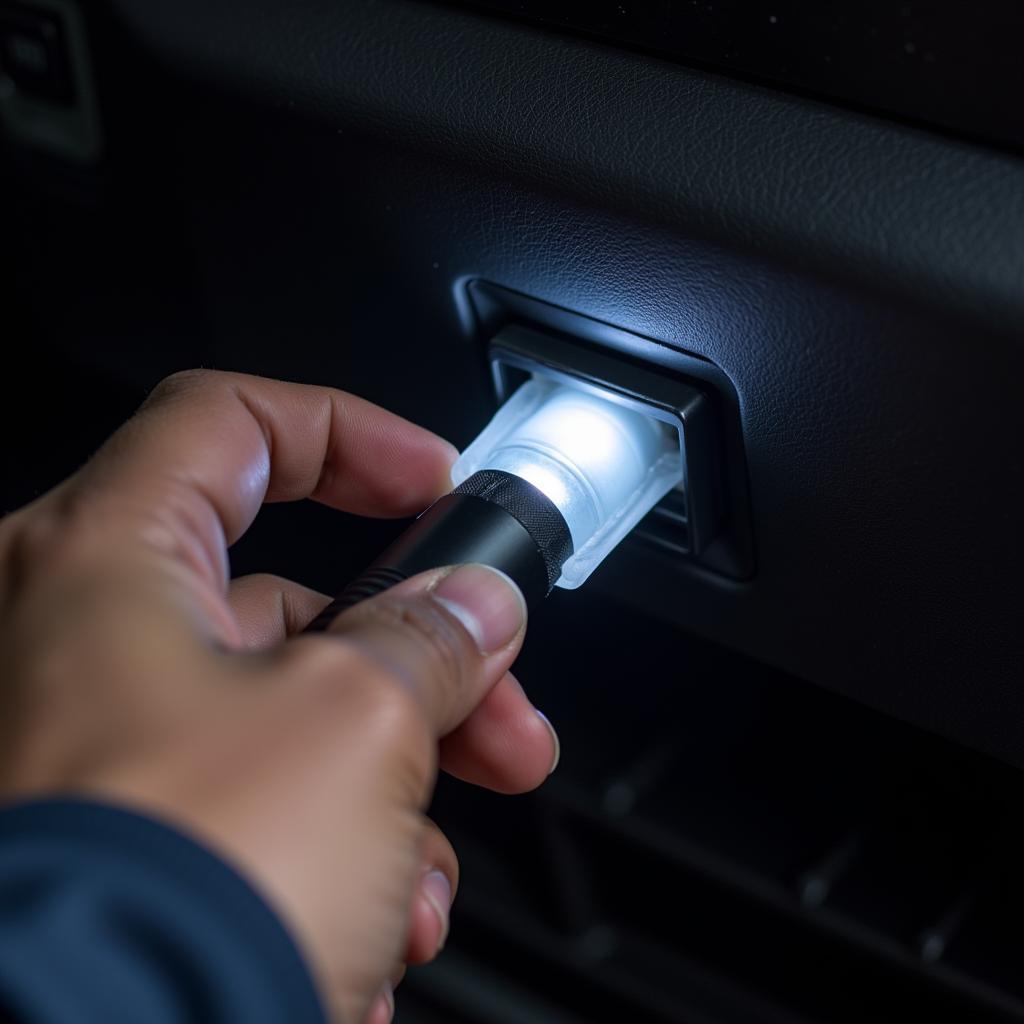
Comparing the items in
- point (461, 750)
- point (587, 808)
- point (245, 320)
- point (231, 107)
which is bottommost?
point (587, 808)

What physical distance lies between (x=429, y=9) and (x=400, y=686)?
29cm

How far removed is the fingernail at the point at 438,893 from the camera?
0.56 meters

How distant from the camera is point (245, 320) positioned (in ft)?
2.15

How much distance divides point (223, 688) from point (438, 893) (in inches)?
8.4

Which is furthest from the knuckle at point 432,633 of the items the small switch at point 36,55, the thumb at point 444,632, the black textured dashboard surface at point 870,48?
the small switch at point 36,55

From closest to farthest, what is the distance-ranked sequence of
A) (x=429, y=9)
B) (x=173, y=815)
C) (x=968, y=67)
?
(x=173, y=815) < (x=968, y=67) < (x=429, y=9)

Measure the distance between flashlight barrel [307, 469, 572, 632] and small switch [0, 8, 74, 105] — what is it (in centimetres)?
30

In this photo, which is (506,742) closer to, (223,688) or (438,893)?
(438,893)

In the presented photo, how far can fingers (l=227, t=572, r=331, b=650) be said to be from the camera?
0.59 m

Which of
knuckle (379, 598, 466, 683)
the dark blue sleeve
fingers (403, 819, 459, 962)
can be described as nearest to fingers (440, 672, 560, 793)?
fingers (403, 819, 459, 962)

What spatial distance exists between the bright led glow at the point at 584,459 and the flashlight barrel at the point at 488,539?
11 mm

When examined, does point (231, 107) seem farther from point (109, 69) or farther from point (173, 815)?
point (173, 815)

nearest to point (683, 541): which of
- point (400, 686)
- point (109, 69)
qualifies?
point (400, 686)

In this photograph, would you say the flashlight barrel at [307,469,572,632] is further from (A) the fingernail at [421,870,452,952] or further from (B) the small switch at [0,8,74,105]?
(B) the small switch at [0,8,74,105]
